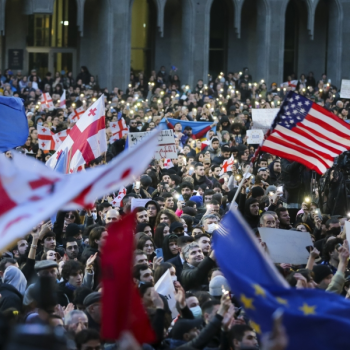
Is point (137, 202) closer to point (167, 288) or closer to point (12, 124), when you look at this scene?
point (12, 124)

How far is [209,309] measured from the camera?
6168 millimetres

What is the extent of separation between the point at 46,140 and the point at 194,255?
7963 mm

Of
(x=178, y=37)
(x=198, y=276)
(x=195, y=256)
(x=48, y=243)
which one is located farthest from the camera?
(x=178, y=37)

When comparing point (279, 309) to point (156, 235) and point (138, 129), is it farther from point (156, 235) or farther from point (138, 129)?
point (138, 129)

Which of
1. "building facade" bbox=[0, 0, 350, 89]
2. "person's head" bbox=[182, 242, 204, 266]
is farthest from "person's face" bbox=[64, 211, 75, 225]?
"building facade" bbox=[0, 0, 350, 89]

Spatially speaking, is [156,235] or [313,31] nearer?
[156,235]

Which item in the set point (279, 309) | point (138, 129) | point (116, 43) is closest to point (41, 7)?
point (116, 43)

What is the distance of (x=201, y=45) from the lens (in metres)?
33.9

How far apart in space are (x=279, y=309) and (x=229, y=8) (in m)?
33.3

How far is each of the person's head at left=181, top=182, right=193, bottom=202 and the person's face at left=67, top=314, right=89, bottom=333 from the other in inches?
276

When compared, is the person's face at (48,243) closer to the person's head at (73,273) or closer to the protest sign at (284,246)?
the person's head at (73,273)

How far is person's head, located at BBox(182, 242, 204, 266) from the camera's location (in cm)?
812

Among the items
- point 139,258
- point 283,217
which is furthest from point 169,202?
point 139,258

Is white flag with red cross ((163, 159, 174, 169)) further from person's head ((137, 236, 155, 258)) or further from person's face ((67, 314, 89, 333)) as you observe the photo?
person's face ((67, 314, 89, 333))
